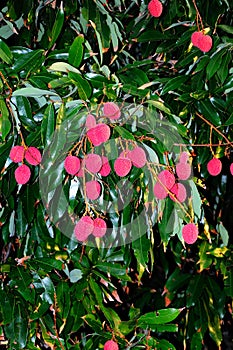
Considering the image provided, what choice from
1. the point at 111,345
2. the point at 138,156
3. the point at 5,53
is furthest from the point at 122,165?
the point at 111,345

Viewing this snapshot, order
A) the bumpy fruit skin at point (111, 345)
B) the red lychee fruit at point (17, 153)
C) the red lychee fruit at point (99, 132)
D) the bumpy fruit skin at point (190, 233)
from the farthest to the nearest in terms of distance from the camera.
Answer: the bumpy fruit skin at point (111, 345), the bumpy fruit skin at point (190, 233), the red lychee fruit at point (17, 153), the red lychee fruit at point (99, 132)

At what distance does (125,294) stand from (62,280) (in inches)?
19.5

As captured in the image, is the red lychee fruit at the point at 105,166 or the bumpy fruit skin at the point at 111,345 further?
the bumpy fruit skin at the point at 111,345

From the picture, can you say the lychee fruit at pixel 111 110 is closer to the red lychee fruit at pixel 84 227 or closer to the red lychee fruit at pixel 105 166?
the red lychee fruit at pixel 105 166

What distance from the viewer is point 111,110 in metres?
0.86

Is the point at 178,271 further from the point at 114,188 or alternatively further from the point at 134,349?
the point at 114,188

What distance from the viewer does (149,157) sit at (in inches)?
38.9

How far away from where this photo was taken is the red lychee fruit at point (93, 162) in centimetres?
88

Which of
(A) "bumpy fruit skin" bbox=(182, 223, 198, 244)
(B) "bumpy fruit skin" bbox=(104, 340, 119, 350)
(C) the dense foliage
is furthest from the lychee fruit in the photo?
(B) "bumpy fruit skin" bbox=(104, 340, 119, 350)

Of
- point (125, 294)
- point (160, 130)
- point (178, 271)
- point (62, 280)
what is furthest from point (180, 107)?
point (125, 294)

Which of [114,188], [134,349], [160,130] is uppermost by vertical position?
[160,130]

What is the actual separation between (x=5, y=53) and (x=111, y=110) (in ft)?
0.77

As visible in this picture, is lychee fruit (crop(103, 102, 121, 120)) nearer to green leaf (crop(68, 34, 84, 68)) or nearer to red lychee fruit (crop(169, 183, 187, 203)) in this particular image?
green leaf (crop(68, 34, 84, 68))

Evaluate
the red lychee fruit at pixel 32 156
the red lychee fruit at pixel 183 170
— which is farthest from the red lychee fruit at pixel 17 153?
the red lychee fruit at pixel 183 170
